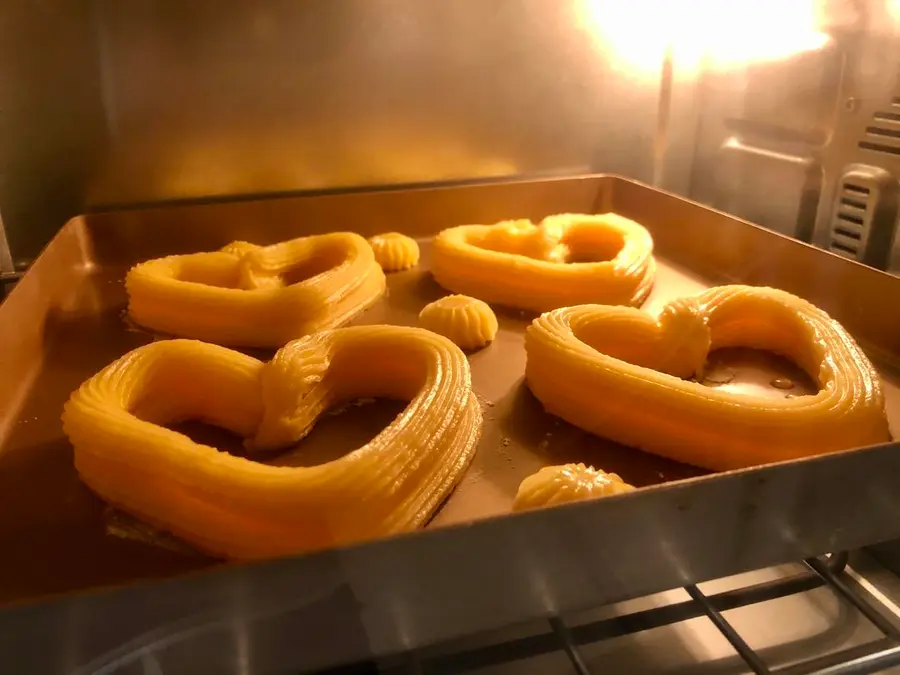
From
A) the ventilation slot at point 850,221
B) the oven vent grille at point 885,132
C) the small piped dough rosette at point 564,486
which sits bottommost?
the small piped dough rosette at point 564,486

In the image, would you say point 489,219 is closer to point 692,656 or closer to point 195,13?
point 195,13

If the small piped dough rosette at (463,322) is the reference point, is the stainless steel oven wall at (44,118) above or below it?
above

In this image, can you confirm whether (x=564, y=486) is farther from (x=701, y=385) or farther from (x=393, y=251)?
(x=393, y=251)

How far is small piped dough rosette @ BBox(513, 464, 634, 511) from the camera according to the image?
0.72 m

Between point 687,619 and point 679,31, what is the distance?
117 cm

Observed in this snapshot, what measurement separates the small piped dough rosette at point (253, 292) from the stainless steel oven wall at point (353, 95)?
0.20 metres

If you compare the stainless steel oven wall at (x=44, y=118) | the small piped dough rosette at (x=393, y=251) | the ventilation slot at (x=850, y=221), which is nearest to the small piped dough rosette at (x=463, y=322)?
the small piped dough rosette at (x=393, y=251)

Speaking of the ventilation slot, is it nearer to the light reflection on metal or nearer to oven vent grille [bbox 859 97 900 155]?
oven vent grille [bbox 859 97 900 155]

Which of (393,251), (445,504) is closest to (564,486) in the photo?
(445,504)

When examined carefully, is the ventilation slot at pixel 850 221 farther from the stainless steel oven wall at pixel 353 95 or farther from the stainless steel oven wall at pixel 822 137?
the stainless steel oven wall at pixel 353 95

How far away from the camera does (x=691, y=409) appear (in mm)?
833

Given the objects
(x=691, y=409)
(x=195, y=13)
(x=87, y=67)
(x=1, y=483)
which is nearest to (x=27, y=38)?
(x=87, y=67)

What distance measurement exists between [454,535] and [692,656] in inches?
13.8

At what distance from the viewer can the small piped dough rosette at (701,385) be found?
0.82m
